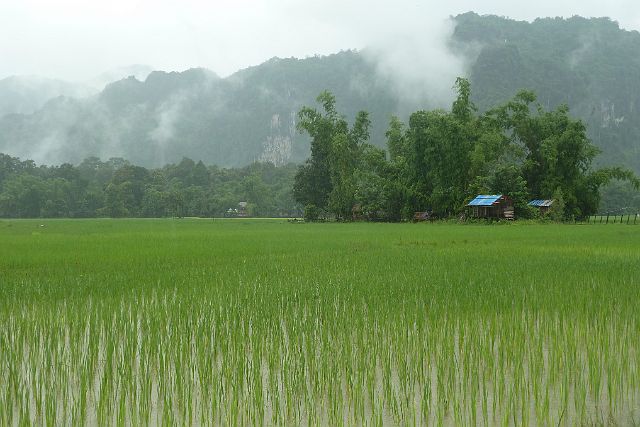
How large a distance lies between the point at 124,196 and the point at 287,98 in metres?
95.0

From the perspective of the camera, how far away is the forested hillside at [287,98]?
11562cm

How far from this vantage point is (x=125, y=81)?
187 metres

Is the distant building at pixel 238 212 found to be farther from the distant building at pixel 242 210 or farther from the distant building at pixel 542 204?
the distant building at pixel 542 204

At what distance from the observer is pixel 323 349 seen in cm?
359

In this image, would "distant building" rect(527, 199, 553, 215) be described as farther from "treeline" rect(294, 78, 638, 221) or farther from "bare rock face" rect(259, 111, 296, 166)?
"bare rock face" rect(259, 111, 296, 166)

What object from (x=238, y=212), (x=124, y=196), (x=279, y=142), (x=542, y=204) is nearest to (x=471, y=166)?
(x=542, y=204)

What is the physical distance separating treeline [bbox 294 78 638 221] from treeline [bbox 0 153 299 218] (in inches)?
895

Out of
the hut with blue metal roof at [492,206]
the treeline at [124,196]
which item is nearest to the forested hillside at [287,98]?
the treeline at [124,196]

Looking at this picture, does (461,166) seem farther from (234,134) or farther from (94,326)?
(234,134)

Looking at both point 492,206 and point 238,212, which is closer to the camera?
point 492,206

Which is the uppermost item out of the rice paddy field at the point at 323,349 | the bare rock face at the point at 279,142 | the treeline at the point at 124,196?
the bare rock face at the point at 279,142

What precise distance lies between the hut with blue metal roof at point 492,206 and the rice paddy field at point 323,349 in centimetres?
2464

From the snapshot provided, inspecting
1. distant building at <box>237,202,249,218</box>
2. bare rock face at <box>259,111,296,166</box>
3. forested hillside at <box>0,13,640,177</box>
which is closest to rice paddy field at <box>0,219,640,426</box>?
distant building at <box>237,202,249,218</box>

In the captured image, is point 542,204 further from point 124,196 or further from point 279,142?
point 279,142
